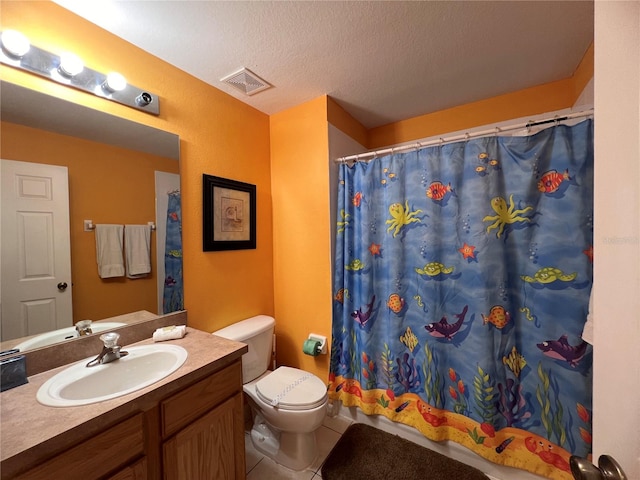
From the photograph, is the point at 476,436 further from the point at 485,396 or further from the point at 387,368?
the point at 387,368

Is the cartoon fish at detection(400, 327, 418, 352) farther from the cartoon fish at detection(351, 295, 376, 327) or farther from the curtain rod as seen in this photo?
the curtain rod

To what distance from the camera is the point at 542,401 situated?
1271 mm

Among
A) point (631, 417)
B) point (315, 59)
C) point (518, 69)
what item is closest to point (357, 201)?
point (315, 59)

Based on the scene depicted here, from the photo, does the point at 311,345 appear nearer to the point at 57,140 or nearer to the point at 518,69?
the point at 57,140

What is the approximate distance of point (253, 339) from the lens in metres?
1.61

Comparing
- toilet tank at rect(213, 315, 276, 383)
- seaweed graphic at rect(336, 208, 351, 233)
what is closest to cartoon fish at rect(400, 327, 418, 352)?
seaweed graphic at rect(336, 208, 351, 233)

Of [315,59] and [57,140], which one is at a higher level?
[315,59]

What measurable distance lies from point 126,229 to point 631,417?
1745 mm

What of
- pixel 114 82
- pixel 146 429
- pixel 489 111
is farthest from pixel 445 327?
pixel 114 82

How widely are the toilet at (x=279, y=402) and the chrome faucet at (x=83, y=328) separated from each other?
63cm

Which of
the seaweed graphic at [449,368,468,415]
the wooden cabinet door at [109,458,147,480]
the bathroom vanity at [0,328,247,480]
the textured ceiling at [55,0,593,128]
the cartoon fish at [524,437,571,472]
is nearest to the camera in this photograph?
the bathroom vanity at [0,328,247,480]

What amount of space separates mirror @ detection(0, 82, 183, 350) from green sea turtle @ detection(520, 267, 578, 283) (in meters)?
1.99

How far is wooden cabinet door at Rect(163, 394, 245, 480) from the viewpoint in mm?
895

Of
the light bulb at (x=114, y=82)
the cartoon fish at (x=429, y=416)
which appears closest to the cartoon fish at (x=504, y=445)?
the cartoon fish at (x=429, y=416)
